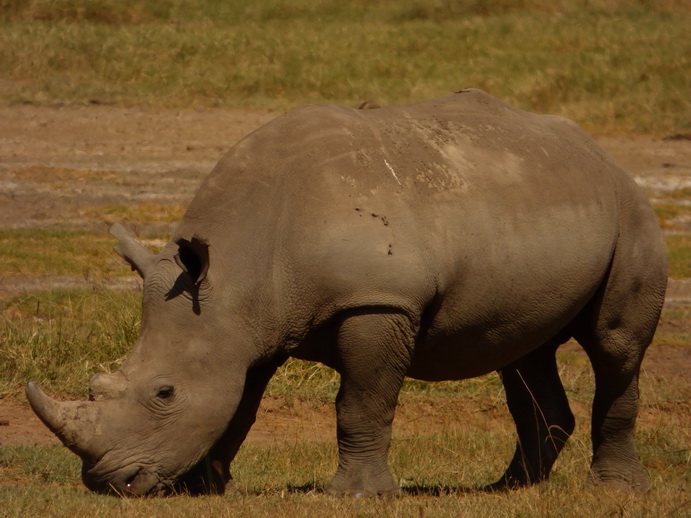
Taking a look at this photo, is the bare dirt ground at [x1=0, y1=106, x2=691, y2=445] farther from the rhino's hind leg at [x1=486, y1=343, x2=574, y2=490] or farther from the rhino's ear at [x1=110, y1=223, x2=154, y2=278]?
the rhino's ear at [x1=110, y1=223, x2=154, y2=278]

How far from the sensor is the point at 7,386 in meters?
9.35

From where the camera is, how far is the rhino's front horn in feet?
18.2

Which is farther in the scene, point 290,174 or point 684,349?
point 684,349

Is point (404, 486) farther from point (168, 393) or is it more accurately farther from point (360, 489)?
point (168, 393)

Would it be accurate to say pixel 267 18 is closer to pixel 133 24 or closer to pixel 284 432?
pixel 133 24

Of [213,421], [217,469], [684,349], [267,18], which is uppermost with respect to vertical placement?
[213,421]

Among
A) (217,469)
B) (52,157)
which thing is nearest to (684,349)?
(217,469)

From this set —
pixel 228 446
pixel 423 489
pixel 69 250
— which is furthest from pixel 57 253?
pixel 228 446

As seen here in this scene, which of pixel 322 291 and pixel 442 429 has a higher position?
pixel 322 291

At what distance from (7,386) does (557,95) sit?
15.9 meters

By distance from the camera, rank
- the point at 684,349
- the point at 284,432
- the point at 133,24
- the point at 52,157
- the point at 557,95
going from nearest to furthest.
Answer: the point at 284,432 < the point at 684,349 < the point at 52,157 < the point at 557,95 < the point at 133,24

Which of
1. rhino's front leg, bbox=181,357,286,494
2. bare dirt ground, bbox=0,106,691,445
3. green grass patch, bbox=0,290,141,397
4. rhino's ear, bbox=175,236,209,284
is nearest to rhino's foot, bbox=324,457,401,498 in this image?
rhino's front leg, bbox=181,357,286,494

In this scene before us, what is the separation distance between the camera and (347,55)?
24.6 metres

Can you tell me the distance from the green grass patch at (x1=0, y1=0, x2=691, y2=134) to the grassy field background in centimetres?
5
